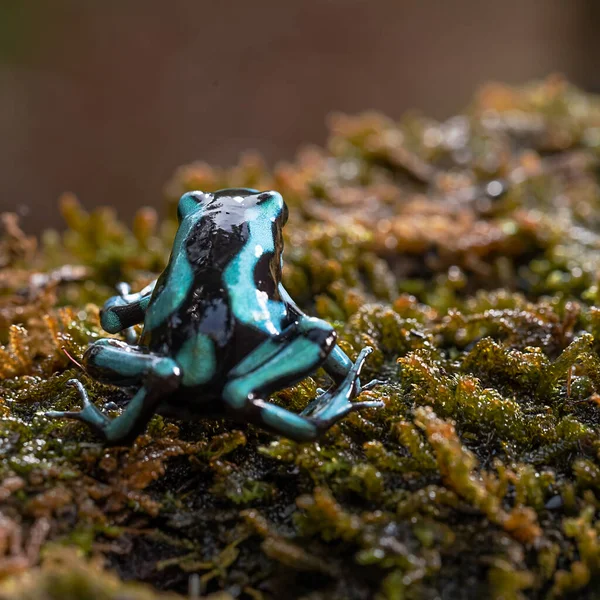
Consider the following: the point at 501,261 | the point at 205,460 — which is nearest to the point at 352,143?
the point at 501,261

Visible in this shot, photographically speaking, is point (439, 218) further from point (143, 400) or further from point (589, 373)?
point (143, 400)

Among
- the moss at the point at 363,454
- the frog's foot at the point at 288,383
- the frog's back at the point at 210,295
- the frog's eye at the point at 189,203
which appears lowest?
the moss at the point at 363,454

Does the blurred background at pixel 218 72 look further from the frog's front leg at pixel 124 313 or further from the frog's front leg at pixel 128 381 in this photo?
the frog's front leg at pixel 128 381

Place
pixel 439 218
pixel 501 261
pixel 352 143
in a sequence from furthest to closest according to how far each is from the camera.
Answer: pixel 352 143
pixel 439 218
pixel 501 261

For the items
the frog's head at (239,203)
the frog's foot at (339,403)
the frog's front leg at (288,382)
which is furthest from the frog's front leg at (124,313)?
the frog's foot at (339,403)

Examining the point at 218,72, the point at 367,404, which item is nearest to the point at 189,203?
the point at 367,404

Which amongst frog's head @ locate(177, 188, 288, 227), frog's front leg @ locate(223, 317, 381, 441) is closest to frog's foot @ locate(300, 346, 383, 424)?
frog's front leg @ locate(223, 317, 381, 441)

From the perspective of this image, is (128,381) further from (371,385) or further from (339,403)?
(371,385)
